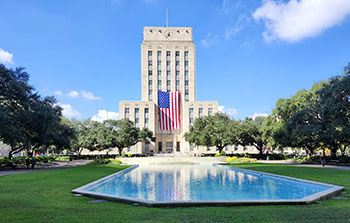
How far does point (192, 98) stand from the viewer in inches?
3393

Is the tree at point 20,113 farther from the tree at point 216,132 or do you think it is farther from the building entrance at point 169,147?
the building entrance at point 169,147

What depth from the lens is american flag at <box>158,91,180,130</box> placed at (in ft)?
246

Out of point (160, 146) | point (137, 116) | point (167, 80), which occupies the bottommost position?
point (160, 146)

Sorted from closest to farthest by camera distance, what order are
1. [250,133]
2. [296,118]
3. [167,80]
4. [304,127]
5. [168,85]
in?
[304,127], [296,118], [250,133], [168,85], [167,80]

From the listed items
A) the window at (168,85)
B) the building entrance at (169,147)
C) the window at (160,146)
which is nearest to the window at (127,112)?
the window at (160,146)

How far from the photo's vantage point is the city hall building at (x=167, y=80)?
81.8 meters

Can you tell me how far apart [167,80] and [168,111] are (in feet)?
46.4

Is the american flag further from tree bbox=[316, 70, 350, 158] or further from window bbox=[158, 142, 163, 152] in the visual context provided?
tree bbox=[316, 70, 350, 158]

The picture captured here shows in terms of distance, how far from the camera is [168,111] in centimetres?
7619

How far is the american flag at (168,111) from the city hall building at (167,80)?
5.77 meters

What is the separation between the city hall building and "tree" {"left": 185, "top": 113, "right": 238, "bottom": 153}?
2151cm

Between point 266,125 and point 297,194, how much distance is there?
3332 cm

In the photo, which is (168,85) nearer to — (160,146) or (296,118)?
(160,146)

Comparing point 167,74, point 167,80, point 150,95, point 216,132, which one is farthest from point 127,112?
point 216,132
